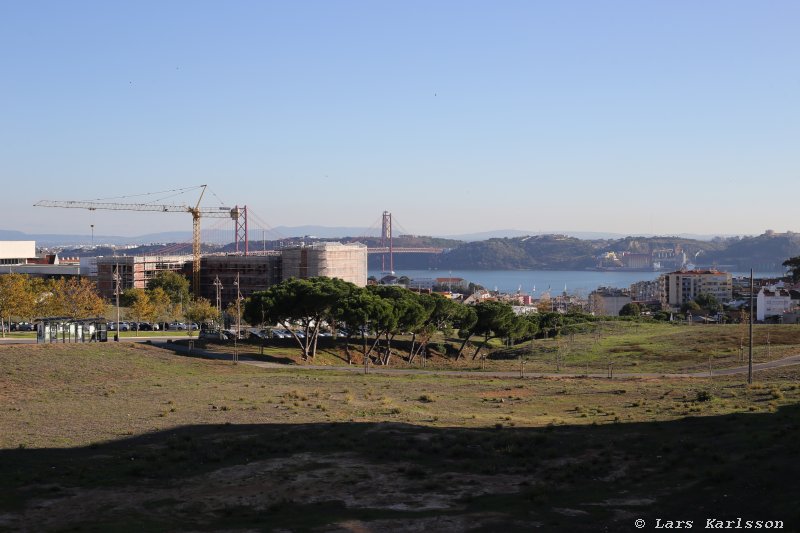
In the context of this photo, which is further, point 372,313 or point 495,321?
point 495,321

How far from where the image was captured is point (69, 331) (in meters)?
52.5

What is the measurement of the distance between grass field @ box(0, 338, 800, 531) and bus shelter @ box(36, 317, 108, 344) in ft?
36.3

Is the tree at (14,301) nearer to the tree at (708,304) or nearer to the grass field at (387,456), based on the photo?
the grass field at (387,456)

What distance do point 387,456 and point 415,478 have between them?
8.34ft

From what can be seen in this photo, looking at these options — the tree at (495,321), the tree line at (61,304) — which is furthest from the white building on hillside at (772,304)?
the tree line at (61,304)

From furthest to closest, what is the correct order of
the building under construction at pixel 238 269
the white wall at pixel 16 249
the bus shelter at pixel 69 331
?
the white wall at pixel 16 249, the building under construction at pixel 238 269, the bus shelter at pixel 69 331

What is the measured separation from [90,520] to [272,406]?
16.6 meters

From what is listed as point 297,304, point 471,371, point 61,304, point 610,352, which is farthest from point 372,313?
point 61,304

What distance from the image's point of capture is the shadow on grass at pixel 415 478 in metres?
17.0

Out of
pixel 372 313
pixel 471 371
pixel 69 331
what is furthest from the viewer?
pixel 372 313

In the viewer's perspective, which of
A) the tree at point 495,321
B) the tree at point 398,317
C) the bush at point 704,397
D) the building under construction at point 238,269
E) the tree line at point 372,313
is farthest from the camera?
the building under construction at point 238,269

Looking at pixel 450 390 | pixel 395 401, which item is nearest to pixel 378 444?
pixel 395 401

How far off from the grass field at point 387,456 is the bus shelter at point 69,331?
36.3ft

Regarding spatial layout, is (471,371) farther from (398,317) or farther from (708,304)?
(708,304)
